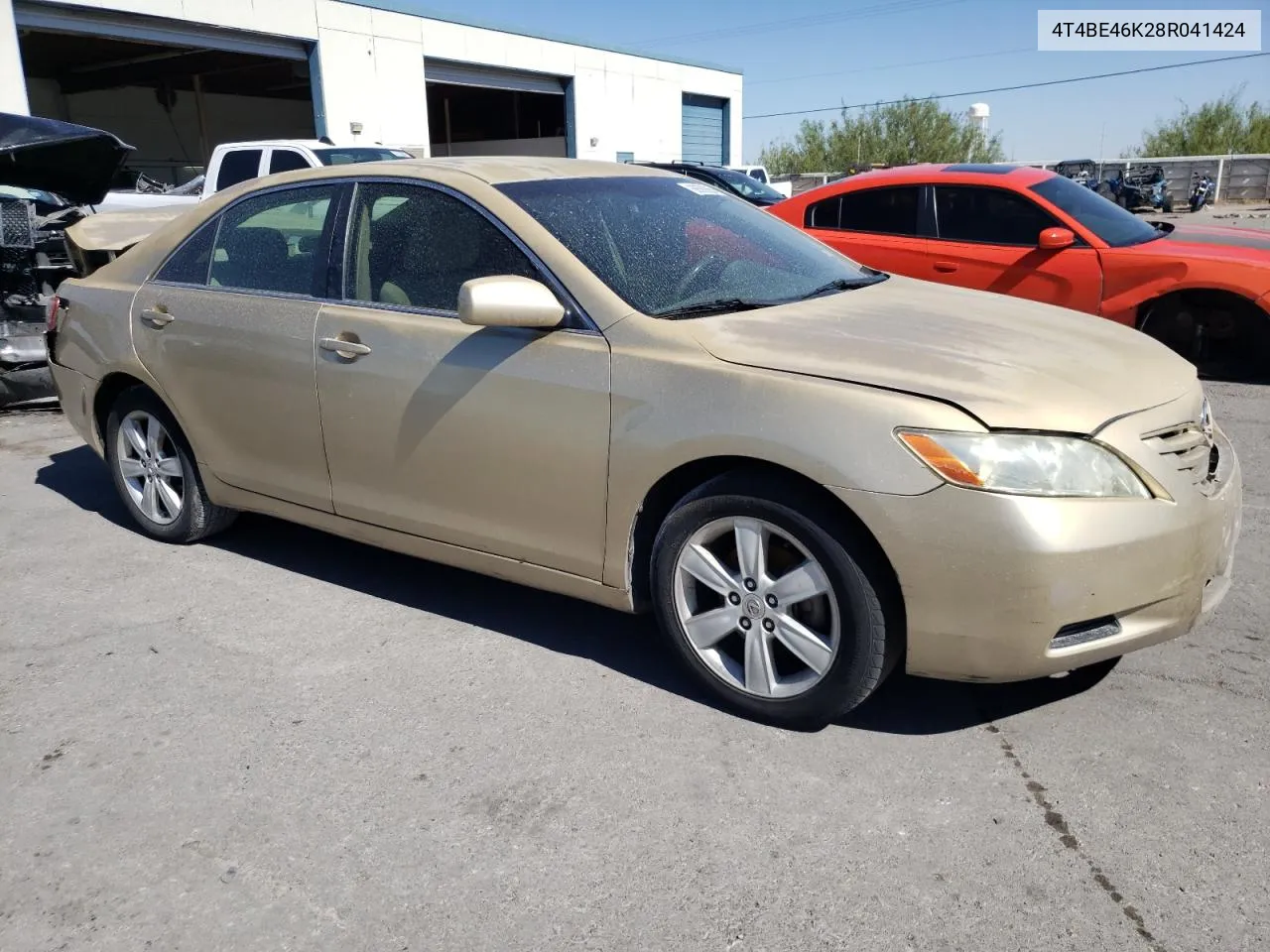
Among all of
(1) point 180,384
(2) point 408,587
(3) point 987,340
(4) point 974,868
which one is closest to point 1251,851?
(4) point 974,868

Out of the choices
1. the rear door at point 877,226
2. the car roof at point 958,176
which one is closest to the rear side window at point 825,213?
the rear door at point 877,226

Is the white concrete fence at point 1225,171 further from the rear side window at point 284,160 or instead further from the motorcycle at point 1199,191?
the rear side window at point 284,160

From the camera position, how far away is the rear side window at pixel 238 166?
490 inches

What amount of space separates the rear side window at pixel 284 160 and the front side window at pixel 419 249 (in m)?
9.13

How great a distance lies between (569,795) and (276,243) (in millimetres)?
2582

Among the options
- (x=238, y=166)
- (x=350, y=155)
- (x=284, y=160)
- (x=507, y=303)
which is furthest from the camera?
(x=238, y=166)

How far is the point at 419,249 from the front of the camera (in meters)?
3.72

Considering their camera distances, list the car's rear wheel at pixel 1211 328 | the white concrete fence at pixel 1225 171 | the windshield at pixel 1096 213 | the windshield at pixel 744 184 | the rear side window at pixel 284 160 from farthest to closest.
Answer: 1. the white concrete fence at pixel 1225 171
2. the windshield at pixel 744 184
3. the rear side window at pixel 284 160
4. the windshield at pixel 1096 213
5. the car's rear wheel at pixel 1211 328

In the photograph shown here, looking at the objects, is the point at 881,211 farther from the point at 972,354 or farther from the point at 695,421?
the point at 695,421

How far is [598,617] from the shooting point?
397 centimetres

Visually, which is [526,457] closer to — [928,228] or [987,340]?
[987,340]

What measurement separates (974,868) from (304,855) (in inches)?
63.6

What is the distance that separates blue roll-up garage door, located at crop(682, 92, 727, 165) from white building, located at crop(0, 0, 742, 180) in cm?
6

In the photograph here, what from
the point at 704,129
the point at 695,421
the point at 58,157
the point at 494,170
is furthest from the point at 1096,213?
the point at 704,129
